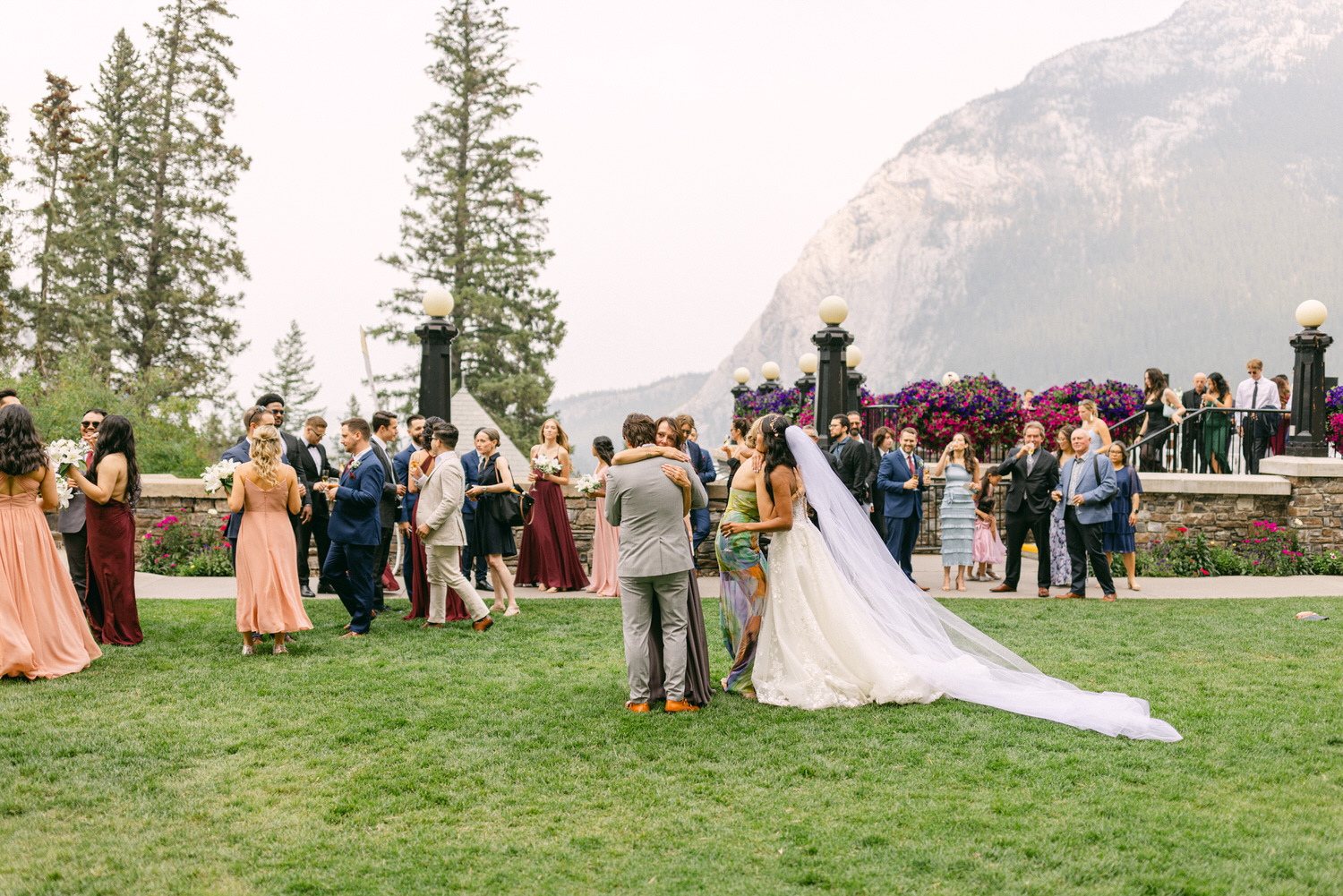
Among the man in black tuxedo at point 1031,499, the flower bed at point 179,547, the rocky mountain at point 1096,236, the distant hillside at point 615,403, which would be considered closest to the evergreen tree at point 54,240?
the flower bed at point 179,547

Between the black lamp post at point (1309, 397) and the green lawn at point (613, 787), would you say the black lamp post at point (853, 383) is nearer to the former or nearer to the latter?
the black lamp post at point (1309, 397)

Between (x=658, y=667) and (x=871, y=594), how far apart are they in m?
1.57

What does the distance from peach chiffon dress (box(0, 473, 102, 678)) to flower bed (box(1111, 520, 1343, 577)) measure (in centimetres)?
1200

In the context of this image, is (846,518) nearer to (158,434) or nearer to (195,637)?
(195,637)

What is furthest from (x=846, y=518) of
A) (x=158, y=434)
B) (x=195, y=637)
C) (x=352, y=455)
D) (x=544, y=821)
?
(x=158, y=434)

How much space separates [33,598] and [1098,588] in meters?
11.0

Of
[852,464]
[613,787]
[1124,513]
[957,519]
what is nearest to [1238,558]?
[1124,513]

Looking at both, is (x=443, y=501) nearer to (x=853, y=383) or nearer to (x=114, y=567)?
(x=114, y=567)

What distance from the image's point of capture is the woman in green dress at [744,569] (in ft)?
21.4

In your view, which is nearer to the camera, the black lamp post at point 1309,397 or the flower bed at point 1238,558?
the flower bed at point 1238,558

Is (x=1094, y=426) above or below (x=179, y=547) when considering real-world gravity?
above

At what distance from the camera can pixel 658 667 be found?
617cm

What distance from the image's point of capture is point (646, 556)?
19.4 feet

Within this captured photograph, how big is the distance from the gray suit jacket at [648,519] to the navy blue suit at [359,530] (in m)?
2.99
